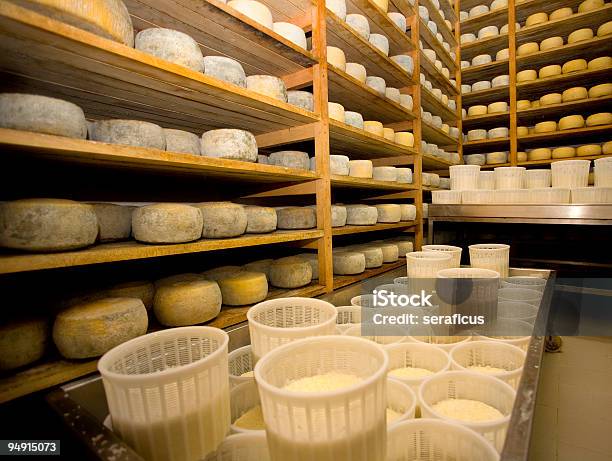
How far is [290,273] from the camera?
1.79 m

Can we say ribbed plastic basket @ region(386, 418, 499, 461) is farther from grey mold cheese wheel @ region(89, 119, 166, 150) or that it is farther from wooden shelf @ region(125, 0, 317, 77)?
wooden shelf @ region(125, 0, 317, 77)

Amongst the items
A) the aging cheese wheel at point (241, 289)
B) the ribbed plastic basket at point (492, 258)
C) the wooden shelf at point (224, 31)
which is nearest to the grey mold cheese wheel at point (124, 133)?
the wooden shelf at point (224, 31)

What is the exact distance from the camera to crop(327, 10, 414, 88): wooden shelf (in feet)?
6.86

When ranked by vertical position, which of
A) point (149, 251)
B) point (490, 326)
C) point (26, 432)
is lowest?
point (26, 432)

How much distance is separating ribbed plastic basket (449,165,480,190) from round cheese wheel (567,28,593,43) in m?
2.67

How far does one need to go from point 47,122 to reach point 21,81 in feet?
1.43

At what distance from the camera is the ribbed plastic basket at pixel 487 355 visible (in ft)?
3.45

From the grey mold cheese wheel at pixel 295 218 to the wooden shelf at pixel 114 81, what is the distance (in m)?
0.53

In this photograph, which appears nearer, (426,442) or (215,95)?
(426,442)

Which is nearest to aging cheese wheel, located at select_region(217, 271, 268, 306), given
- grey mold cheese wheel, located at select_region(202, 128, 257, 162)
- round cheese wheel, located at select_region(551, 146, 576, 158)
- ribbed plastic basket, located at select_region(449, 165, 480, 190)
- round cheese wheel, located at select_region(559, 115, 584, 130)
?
grey mold cheese wheel, located at select_region(202, 128, 257, 162)

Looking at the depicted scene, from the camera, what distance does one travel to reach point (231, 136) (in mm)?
1416

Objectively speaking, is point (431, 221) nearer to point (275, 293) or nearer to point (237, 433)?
point (275, 293)

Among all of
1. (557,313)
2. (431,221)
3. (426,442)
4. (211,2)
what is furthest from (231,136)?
(557,313)

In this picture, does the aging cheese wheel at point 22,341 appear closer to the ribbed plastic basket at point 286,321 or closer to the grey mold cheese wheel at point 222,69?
the ribbed plastic basket at point 286,321
